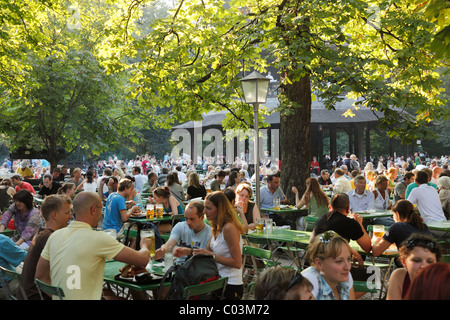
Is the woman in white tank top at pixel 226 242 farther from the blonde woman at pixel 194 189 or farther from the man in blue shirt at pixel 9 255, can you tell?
the blonde woman at pixel 194 189

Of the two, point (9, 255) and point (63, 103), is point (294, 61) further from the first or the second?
point (63, 103)

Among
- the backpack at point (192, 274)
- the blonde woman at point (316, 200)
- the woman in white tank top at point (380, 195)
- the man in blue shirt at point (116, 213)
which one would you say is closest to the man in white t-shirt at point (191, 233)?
the backpack at point (192, 274)

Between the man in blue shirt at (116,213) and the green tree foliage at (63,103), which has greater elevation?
the green tree foliage at (63,103)

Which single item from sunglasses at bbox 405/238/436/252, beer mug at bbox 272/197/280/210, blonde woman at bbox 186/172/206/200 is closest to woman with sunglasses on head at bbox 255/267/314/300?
sunglasses at bbox 405/238/436/252

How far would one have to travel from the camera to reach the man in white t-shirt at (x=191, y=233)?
5.51 meters

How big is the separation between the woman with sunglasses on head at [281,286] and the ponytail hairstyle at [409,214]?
3.43 meters

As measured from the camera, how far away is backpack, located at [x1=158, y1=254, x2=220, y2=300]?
14.3 ft

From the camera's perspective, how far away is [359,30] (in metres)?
13.3

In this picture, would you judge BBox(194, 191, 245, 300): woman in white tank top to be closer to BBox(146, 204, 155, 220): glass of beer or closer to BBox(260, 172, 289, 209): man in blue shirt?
BBox(146, 204, 155, 220): glass of beer

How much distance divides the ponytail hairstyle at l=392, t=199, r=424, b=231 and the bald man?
3.23 metres

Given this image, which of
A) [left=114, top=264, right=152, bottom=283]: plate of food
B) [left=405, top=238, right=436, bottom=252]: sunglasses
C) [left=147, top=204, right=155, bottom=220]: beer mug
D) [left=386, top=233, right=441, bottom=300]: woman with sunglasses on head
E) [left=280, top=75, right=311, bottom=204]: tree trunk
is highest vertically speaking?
[left=280, top=75, right=311, bottom=204]: tree trunk

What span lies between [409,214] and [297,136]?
5.75 m

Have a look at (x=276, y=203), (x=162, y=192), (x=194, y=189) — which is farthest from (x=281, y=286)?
(x=194, y=189)
